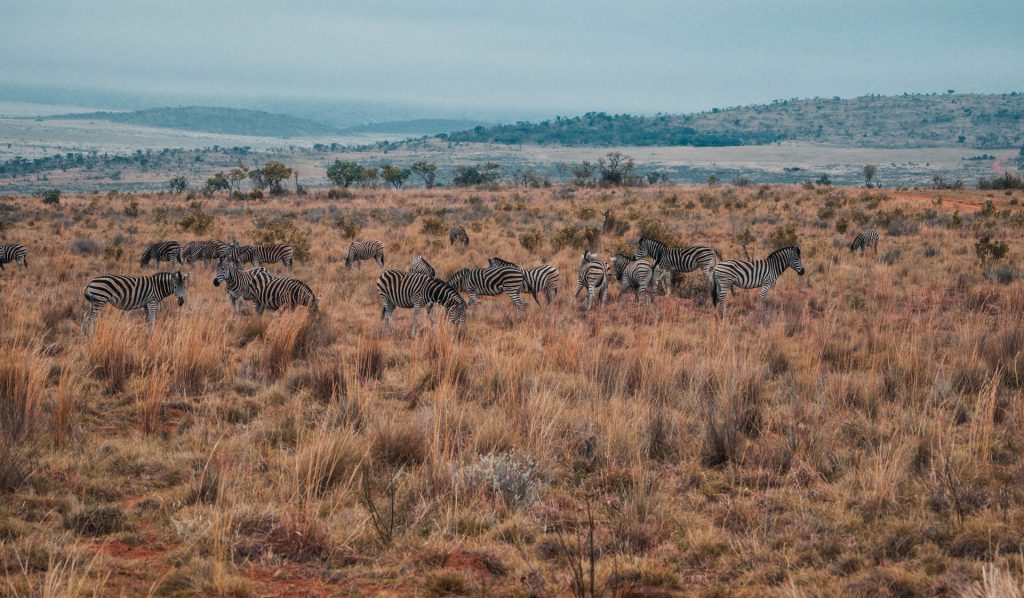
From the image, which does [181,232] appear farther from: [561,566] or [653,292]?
[561,566]

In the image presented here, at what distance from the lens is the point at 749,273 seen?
1538cm

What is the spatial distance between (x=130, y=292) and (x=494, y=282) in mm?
6859

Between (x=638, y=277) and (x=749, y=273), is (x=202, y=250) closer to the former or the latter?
(x=638, y=277)

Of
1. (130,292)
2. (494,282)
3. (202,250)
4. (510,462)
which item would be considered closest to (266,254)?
(202,250)

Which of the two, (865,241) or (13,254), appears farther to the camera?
(865,241)

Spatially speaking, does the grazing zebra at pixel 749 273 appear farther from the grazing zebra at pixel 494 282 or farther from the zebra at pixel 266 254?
the zebra at pixel 266 254

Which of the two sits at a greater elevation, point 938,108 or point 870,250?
point 938,108

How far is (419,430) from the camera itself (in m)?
6.70

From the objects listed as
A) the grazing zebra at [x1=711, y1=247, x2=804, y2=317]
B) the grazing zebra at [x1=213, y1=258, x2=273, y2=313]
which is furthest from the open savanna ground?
the grazing zebra at [x1=711, y1=247, x2=804, y2=317]

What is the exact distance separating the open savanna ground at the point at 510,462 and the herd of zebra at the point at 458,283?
1197mm

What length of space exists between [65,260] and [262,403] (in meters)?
18.1

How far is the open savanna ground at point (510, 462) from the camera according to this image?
470 cm

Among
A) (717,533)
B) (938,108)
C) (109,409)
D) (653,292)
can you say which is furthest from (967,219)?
(938,108)

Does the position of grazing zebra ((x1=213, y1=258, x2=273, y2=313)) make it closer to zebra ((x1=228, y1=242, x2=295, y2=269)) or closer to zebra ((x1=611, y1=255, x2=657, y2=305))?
zebra ((x1=228, y1=242, x2=295, y2=269))
